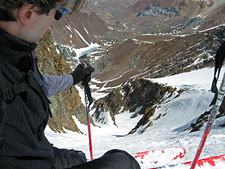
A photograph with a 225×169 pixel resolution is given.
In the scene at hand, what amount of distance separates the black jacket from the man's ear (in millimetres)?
141

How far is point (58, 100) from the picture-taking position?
58.6 feet

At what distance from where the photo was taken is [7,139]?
1726 mm

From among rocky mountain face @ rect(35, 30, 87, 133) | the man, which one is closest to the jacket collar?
the man

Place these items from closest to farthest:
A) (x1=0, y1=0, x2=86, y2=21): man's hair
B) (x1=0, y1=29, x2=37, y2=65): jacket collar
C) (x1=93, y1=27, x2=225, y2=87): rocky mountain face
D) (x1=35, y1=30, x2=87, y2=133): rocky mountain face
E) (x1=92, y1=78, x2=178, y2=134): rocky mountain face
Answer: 1. (x1=0, y1=0, x2=86, y2=21): man's hair
2. (x1=0, y1=29, x2=37, y2=65): jacket collar
3. (x1=35, y1=30, x2=87, y2=133): rocky mountain face
4. (x1=92, y1=78, x2=178, y2=134): rocky mountain face
5. (x1=93, y1=27, x2=225, y2=87): rocky mountain face

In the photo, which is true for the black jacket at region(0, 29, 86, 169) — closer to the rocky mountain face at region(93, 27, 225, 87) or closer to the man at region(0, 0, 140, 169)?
the man at region(0, 0, 140, 169)

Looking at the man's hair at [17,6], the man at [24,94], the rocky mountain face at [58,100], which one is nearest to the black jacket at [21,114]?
the man at [24,94]

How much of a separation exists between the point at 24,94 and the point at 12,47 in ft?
1.24

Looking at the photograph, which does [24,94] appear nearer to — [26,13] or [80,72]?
[26,13]

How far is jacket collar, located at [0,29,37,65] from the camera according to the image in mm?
1615

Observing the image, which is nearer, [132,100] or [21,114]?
[21,114]

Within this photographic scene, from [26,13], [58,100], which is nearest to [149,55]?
[58,100]

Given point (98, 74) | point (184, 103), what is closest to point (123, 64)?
point (98, 74)

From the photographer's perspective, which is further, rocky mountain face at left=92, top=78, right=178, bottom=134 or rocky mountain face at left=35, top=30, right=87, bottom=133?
rocky mountain face at left=92, top=78, right=178, bottom=134

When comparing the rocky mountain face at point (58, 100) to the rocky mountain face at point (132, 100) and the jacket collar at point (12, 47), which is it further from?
the jacket collar at point (12, 47)
